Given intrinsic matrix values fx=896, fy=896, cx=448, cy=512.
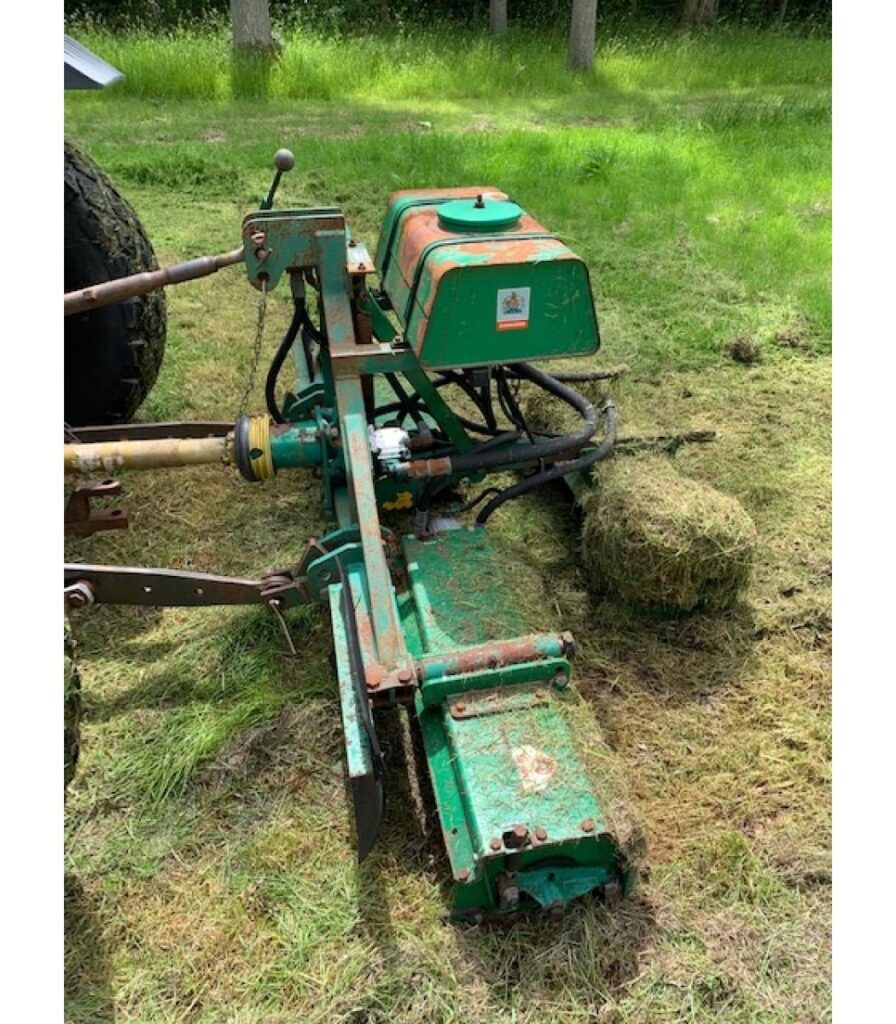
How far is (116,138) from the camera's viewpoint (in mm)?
8883

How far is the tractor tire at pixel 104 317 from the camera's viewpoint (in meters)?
3.49

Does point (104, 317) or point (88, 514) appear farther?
point (104, 317)

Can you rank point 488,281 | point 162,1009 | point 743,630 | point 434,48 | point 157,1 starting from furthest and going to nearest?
point 157,1
point 434,48
point 743,630
point 488,281
point 162,1009

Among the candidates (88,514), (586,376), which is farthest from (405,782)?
(586,376)

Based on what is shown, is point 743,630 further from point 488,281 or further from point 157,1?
point 157,1

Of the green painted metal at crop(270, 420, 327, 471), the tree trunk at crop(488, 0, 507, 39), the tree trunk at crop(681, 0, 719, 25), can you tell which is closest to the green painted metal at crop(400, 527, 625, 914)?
the green painted metal at crop(270, 420, 327, 471)

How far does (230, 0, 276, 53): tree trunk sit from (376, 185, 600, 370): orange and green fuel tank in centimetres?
967

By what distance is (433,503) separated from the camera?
3385mm

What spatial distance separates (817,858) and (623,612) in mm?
1014

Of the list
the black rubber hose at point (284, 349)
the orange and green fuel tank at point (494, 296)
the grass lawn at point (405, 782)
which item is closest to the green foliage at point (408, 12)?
the grass lawn at point (405, 782)

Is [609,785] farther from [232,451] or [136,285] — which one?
[136,285]

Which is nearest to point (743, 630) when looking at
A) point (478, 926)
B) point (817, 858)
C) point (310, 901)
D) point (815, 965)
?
point (817, 858)

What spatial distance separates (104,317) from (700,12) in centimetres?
1753

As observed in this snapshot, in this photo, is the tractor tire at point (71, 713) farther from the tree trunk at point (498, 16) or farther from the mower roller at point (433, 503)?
the tree trunk at point (498, 16)
